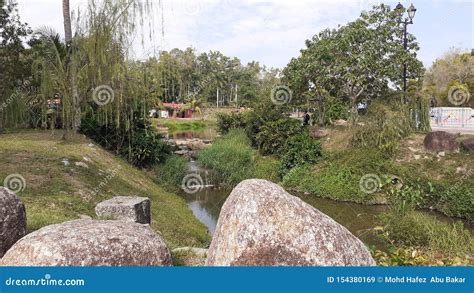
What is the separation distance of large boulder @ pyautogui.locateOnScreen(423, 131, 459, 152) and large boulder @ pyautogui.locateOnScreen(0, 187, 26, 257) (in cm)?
1551

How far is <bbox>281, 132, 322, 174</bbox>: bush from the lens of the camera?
18.5 metres

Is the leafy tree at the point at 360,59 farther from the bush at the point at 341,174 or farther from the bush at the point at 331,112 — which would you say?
the bush at the point at 341,174

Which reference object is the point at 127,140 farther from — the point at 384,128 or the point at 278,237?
the point at 278,237

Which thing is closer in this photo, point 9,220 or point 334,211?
point 9,220

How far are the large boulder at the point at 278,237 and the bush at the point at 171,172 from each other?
12735mm

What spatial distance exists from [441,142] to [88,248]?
15939mm

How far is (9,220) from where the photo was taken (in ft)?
17.1

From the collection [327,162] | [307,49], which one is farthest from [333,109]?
[327,162]

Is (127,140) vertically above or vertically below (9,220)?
above

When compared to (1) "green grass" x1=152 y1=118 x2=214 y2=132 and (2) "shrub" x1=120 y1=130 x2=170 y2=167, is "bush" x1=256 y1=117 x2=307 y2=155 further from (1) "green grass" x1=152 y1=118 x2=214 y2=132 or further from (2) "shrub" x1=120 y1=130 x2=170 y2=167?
(1) "green grass" x1=152 y1=118 x2=214 y2=132

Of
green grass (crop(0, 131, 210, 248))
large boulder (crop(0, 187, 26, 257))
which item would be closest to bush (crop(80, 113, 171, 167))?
green grass (crop(0, 131, 210, 248))

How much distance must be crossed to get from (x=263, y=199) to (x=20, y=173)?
28.4 ft

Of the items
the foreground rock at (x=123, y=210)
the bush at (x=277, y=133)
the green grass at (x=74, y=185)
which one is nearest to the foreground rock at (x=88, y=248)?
the green grass at (x=74, y=185)

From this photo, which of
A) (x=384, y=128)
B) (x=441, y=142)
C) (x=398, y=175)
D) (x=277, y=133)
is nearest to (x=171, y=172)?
(x=277, y=133)
